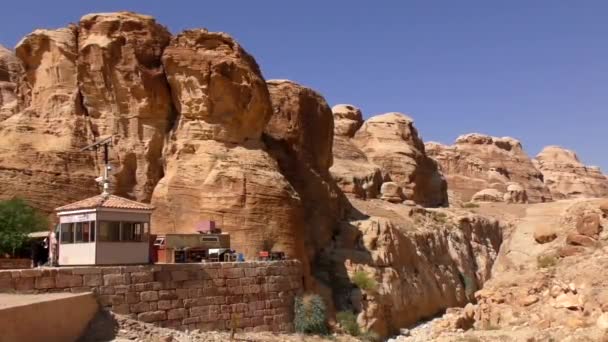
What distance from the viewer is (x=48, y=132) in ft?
88.2

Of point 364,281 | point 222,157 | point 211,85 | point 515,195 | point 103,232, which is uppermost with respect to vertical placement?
point 211,85

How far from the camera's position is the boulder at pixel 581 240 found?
33.9 ft

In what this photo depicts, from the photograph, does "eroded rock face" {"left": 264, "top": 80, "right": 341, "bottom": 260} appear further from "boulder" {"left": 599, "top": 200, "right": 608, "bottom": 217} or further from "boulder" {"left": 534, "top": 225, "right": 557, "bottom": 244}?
"boulder" {"left": 599, "top": 200, "right": 608, "bottom": 217}

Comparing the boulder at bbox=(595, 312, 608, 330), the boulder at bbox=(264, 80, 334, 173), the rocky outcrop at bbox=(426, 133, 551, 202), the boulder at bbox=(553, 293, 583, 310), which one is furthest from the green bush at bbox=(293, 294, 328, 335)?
the rocky outcrop at bbox=(426, 133, 551, 202)

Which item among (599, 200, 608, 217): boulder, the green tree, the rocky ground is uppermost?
the green tree

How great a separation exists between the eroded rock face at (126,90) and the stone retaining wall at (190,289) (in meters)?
6.95

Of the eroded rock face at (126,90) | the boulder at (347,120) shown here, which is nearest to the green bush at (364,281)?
the eroded rock face at (126,90)

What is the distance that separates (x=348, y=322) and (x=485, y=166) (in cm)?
5160

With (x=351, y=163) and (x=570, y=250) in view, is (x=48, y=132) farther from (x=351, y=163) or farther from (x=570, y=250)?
(x=351, y=163)

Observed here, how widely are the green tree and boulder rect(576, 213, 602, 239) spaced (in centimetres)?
1757

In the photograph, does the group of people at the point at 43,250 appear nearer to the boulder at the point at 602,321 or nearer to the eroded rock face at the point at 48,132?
the eroded rock face at the point at 48,132

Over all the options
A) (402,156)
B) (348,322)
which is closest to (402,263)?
(348,322)

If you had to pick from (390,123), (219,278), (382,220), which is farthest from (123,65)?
(390,123)

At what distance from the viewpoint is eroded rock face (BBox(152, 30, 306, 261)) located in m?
25.5
